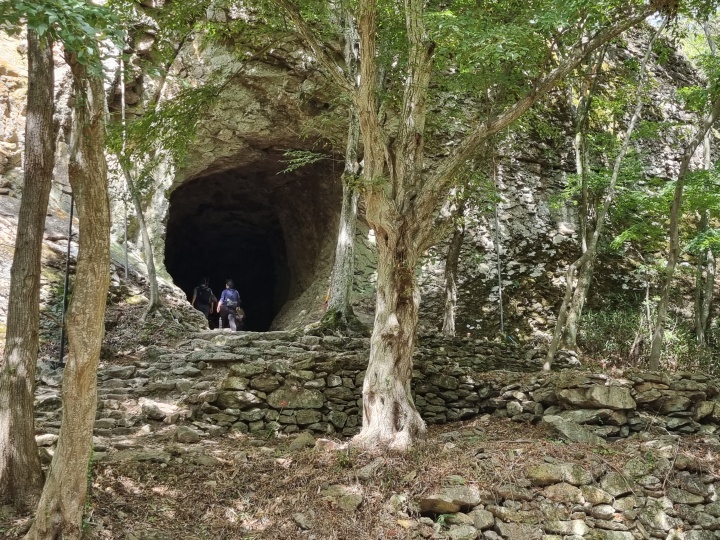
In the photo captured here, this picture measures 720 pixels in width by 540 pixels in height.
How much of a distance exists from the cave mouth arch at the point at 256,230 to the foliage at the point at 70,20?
11.6 metres

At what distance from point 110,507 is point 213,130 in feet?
34.1

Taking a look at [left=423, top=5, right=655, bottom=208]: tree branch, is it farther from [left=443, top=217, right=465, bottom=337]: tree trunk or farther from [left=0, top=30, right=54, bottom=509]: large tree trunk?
[left=443, top=217, right=465, bottom=337]: tree trunk

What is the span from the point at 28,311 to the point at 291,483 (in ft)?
8.87

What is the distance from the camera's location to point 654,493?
556 centimetres

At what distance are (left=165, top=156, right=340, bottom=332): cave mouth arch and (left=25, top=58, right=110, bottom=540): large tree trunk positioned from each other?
444 inches

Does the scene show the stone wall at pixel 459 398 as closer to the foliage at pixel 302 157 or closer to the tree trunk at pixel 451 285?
the tree trunk at pixel 451 285

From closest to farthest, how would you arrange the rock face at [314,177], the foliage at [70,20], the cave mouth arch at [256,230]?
the foliage at [70,20] < the rock face at [314,177] < the cave mouth arch at [256,230]

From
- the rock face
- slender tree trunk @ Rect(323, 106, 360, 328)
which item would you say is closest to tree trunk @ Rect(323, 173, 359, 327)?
slender tree trunk @ Rect(323, 106, 360, 328)

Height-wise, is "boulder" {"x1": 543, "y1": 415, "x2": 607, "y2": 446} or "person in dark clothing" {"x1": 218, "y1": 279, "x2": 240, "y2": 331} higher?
"person in dark clothing" {"x1": 218, "y1": 279, "x2": 240, "y2": 331}

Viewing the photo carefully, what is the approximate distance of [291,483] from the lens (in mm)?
5383

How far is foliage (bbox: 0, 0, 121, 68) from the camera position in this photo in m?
3.06

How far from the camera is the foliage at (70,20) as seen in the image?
3.06 metres

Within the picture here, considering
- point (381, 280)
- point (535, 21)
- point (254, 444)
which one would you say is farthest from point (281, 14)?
point (254, 444)

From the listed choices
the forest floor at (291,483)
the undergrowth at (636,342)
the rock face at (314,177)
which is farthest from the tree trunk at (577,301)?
the forest floor at (291,483)
